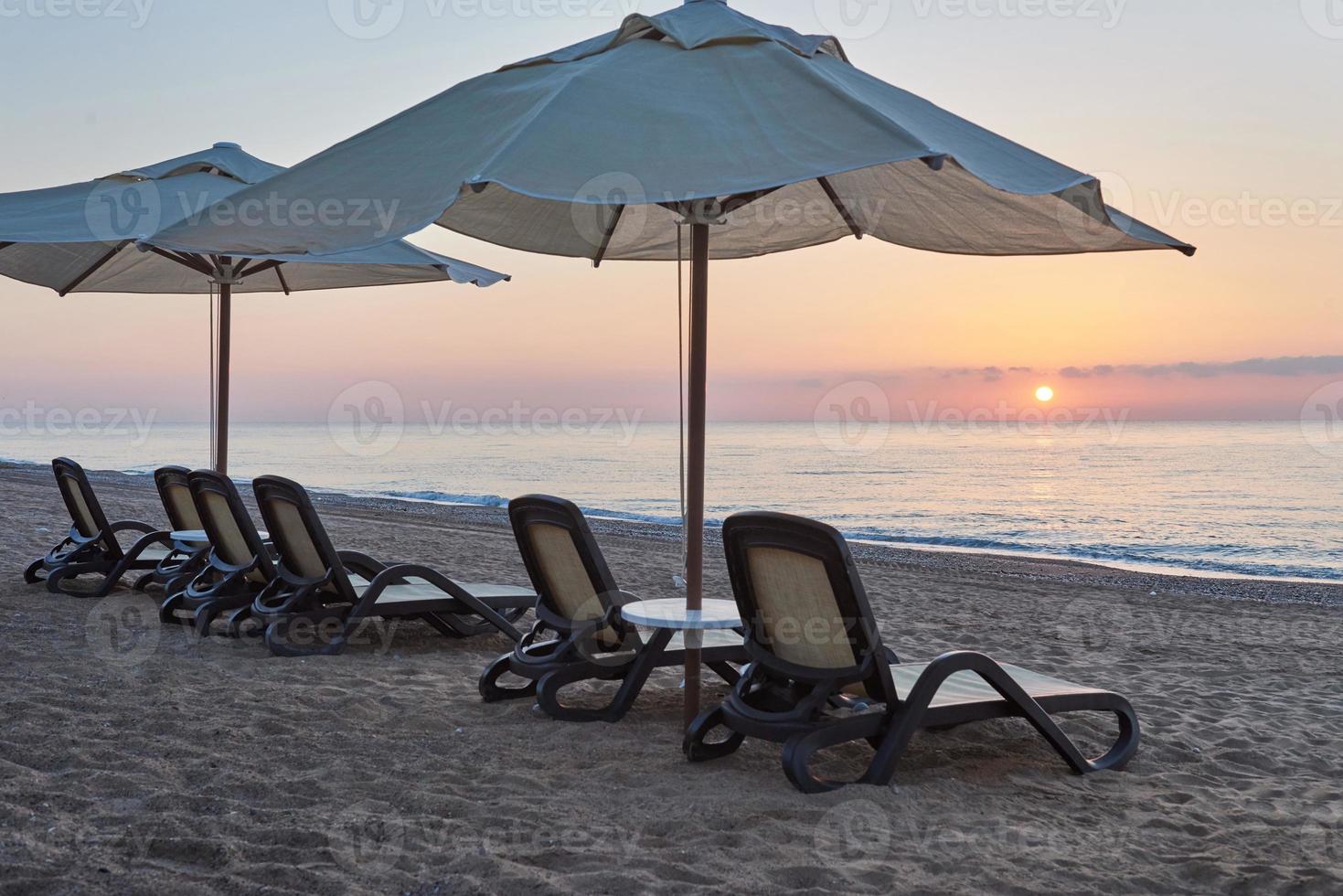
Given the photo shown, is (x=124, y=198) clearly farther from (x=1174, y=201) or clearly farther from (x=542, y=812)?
(x=1174, y=201)

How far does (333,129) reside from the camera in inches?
672

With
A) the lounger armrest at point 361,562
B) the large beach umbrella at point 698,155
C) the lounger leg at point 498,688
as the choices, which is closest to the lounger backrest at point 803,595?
the large beach umbrella at point 698,155

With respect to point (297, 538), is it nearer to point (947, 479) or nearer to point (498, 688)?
point (498, 688)

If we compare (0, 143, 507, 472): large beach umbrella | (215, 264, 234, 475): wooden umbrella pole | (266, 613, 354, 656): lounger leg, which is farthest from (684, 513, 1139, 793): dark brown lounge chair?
(215, 264, 234, 475): wooden umbrella pole

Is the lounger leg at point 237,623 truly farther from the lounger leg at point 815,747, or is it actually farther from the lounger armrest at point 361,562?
the lounger leg at point 815,747

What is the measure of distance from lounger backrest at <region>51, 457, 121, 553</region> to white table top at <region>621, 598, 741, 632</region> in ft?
16.5

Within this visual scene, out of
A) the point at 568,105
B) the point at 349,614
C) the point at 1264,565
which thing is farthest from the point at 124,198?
the point at 1264,565

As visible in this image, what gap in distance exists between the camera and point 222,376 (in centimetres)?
733

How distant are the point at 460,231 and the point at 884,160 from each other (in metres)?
3.12

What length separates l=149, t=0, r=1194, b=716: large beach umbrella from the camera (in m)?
2.88

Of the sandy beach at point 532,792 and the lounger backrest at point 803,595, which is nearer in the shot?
the sandy beach at point 532,792

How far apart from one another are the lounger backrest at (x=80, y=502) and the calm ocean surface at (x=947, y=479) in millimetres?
15045

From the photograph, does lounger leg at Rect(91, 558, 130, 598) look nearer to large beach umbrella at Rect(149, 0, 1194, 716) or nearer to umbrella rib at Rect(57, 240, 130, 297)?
umbrella rib at Rect(57, 240, 130, 297)

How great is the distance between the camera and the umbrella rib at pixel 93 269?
Answer: 7506 millimetres
